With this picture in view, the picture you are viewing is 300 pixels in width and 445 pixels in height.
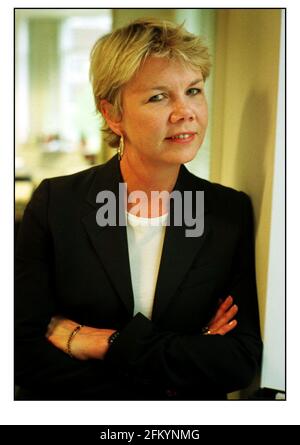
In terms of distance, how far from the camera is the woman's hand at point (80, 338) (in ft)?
5.85

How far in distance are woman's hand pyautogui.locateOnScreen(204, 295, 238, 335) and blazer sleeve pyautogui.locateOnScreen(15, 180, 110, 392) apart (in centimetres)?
39

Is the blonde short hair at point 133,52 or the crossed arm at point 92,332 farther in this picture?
the crossed arm at point 92,332

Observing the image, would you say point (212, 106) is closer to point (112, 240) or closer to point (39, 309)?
point (112, 240)

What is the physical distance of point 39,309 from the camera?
181cm

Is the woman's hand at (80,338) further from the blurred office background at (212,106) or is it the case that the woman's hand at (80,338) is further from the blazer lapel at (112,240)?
the blurred office background at (212,106)

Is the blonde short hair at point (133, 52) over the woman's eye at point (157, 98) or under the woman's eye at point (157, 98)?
over

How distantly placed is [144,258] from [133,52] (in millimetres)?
650

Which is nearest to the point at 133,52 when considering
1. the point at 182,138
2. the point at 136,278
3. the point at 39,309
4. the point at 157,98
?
the point at 157,98

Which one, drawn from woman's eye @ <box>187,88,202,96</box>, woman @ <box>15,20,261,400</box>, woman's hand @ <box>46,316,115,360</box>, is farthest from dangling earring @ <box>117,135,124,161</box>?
woman's hand @ <box>46,316,115,360</box>

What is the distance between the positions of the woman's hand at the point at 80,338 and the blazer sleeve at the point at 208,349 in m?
0.04

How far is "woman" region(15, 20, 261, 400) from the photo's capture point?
1766mm

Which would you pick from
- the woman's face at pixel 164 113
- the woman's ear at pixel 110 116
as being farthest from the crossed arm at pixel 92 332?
the woman's ear at pixel 110 116

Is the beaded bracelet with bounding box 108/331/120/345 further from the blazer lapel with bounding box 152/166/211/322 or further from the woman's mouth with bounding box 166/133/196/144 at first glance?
the woman's mouth with bounding box 166/133/196/144

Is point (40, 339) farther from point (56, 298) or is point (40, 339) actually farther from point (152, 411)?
point (152, 411)
